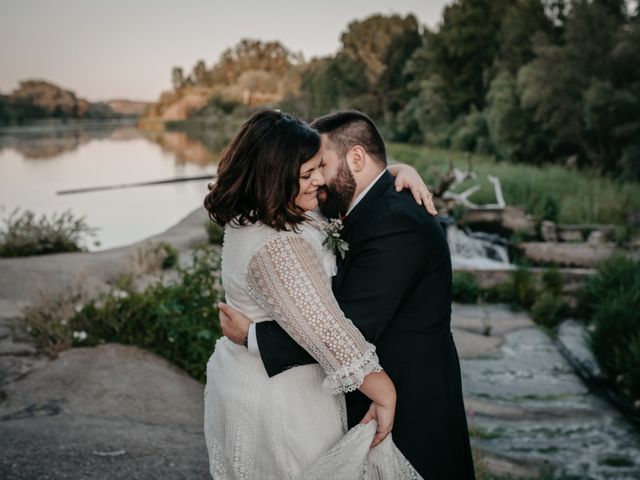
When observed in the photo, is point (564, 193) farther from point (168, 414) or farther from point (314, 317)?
point (314, 317)

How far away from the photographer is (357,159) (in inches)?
92.3

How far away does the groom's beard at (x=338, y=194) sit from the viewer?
2.32 meters

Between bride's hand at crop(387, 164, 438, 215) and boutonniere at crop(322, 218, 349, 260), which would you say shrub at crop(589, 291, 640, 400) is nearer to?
bride's hand at crop(387, 164, 438, 215)

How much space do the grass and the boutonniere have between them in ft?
49.0

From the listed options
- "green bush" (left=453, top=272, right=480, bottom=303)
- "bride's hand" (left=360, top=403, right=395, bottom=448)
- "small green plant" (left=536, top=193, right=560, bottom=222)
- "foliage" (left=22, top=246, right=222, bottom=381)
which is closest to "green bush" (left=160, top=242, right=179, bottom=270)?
"foliage" (left=22, top=246, right=222, bottom=381)

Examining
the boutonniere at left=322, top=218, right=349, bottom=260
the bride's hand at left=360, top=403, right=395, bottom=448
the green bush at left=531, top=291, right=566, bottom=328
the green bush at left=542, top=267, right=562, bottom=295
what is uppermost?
the boutonniere at left=322, top=218, right=349, bottom=260

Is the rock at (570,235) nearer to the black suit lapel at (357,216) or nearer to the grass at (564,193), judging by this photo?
the grass at (564,193)

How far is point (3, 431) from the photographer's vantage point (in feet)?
13.1

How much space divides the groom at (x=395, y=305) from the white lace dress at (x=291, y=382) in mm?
83

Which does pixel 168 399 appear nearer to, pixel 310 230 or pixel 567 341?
pixel 310 230

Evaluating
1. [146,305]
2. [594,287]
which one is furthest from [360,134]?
[594,287]

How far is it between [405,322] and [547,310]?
29.7 ft

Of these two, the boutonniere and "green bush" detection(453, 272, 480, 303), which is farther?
"green bush" detection(453, 272, 480, 303)

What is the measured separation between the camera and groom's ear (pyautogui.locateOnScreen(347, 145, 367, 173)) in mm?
2344
